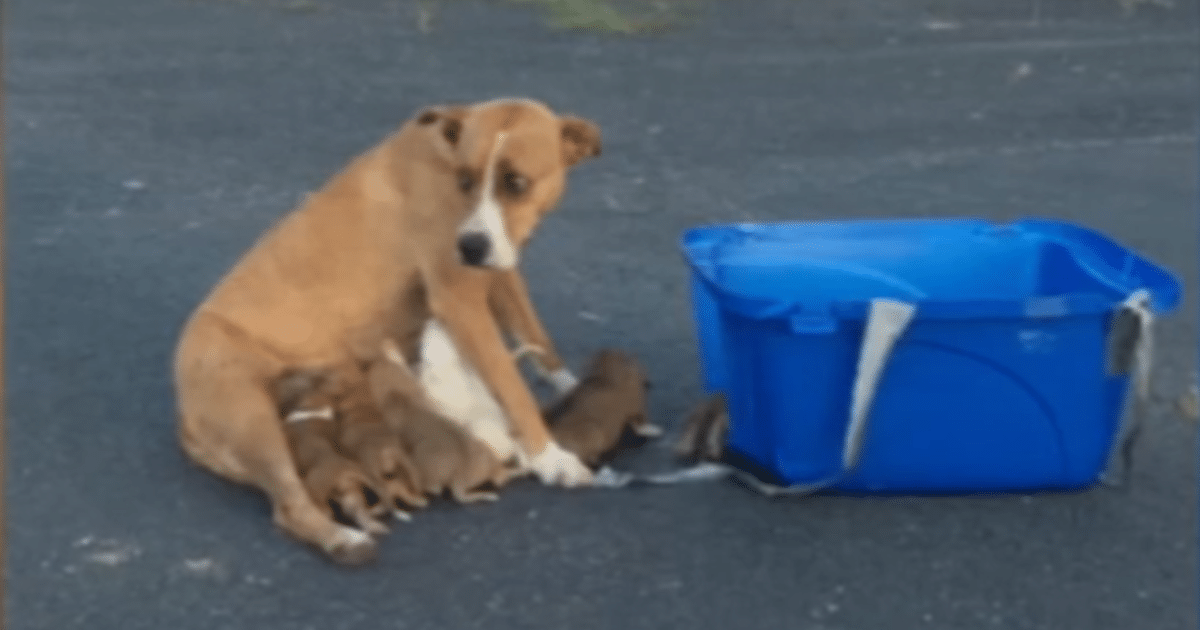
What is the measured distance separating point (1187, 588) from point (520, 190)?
1.51m

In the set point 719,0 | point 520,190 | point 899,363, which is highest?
point 520,190

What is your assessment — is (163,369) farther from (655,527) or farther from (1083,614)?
(1083,614)

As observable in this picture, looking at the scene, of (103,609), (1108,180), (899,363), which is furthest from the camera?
(1108,180)

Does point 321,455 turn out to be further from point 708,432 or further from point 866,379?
point 866,379

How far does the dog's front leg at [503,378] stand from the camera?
462 cm

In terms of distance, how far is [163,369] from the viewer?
213 inches

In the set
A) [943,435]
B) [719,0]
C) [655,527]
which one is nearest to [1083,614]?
[943,435]

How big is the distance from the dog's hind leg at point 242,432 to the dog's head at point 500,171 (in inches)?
20.2

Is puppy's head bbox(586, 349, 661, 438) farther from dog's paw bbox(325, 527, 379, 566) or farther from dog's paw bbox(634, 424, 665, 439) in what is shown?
dog's paw bbox(325, 527, 379, 566)

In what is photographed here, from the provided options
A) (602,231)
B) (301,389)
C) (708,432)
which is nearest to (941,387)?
(708,432)

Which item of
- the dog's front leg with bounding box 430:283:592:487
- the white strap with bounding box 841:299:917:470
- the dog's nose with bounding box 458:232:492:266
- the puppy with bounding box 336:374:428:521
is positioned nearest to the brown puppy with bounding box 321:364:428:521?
the puppy with bounding box 336:374:428:521

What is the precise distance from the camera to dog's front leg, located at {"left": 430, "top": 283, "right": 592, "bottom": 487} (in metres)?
4.62

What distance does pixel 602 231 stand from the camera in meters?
6.88

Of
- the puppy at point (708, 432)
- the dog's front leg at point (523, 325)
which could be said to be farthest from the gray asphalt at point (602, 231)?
the dog's front leg at point (523, 325)
